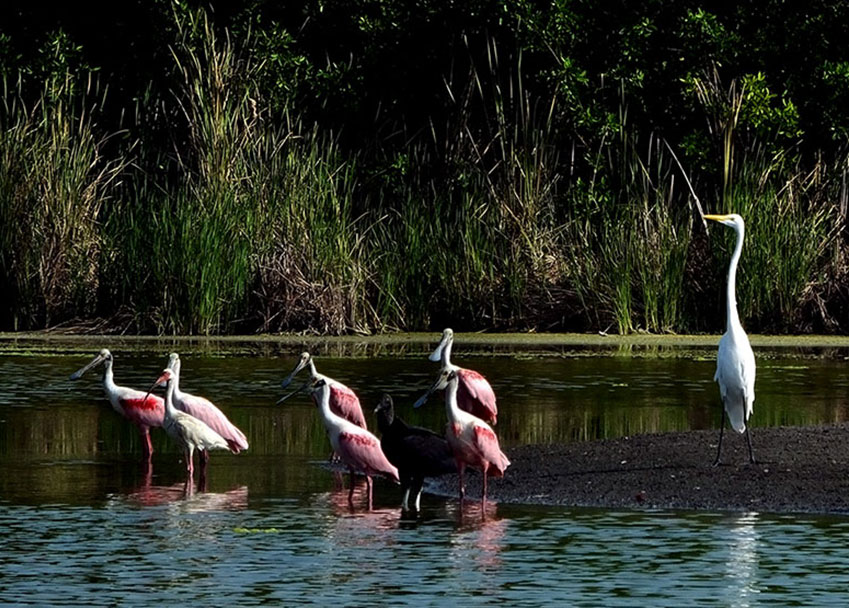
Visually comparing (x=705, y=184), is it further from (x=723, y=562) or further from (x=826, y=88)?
(x=723, y=562)

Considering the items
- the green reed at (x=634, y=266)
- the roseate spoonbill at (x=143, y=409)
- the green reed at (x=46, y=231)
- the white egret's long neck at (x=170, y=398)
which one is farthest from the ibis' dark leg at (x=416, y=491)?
the green reed at (x=46, y=231)

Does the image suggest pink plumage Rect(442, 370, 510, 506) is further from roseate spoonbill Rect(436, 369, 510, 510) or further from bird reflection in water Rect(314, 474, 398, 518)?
bird reflection in water Rect(314, 474, 398, 518)

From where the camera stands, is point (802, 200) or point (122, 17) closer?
point (802, 200)

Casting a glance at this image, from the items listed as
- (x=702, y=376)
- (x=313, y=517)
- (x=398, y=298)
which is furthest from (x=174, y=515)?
(x=398, y=298)

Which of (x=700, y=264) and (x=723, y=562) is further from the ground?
(x=700, y=264)

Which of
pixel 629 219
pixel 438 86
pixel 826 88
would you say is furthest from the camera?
pixel 438 86

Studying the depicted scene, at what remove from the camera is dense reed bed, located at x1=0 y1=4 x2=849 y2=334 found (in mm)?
24500

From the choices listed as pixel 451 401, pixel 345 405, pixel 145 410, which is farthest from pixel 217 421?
pixel 451 401

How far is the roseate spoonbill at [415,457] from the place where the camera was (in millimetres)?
11234

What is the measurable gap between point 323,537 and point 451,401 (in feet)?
6.05

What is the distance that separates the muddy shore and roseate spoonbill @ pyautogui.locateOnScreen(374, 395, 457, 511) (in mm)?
371

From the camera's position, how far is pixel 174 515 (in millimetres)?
10648

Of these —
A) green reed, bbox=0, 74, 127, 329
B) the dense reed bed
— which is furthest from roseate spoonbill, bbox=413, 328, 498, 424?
green reed, bbox=0, 74, 127, 329

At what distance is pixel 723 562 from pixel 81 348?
1474 cm
